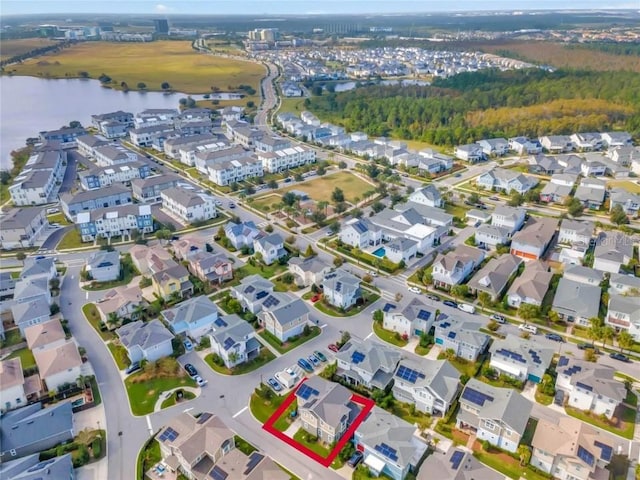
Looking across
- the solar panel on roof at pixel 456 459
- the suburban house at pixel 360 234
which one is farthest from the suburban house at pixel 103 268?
the solar panel on roof at pixel 456 459

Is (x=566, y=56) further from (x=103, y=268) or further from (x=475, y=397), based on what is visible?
(x=103, y=268)

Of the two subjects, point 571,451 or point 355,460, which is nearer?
point 571,451

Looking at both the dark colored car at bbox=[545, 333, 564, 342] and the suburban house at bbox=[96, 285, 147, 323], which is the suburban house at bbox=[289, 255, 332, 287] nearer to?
the suburban house at bbox=[96, 285, 147, 323]

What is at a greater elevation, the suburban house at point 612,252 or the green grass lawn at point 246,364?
the suburban house at point 612,252

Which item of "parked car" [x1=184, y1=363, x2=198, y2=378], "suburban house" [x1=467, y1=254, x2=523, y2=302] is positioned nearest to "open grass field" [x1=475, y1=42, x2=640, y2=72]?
"suburban house" [x1=467, y1=254, x2=523, y2=302]

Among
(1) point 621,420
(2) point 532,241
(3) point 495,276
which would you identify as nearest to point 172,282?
(3) point 495,276

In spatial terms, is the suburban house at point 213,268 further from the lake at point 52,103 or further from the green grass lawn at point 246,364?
the lake at point 52,103

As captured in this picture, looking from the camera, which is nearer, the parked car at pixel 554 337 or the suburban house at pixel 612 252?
the parked car at pixel 554 337
